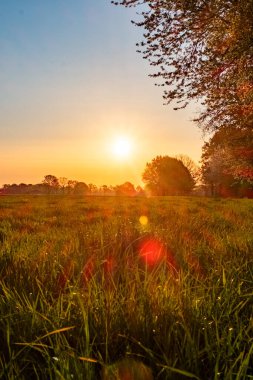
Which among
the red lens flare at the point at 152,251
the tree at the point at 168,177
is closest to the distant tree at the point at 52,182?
the tree at the point at 168,177

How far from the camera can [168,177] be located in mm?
101000

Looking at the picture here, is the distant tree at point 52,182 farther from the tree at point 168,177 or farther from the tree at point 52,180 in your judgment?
the tree at point 168,177

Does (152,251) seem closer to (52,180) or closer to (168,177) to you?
(168,177)

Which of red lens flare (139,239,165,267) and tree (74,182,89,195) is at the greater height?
tree (74,182,89,195)

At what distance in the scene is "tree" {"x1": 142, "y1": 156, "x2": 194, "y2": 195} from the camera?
99312 millimetres

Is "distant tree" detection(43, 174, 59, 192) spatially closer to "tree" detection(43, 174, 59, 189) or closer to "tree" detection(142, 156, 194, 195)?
"tree" detection(43, 174, 59, 189)

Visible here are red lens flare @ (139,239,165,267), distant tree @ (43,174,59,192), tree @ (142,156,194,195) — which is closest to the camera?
red lens flare @ (139,239,165,267)

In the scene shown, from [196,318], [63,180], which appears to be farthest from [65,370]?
[63,180]

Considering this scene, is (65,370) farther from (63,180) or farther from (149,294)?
(63,180)

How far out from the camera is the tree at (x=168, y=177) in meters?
99.3

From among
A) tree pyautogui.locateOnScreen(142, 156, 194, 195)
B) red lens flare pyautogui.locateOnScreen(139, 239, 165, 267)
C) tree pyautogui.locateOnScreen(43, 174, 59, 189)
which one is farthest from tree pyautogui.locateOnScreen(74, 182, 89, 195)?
red lens flare pyautogui.locateOnScreen(139, 239, 165, 267)

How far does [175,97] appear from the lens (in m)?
12.1

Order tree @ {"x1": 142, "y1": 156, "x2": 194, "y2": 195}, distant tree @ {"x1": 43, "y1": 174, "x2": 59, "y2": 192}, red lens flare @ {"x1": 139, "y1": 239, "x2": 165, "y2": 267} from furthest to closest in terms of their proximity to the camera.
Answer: distant tree @ {"x1": 43, "y1": 174, "x2": 59, "y2": 192}, tree @ {"x1": 142, "y1": 156, "x2": 194, "y2": 195}, red lens flare @ {"x1": 139, "y1": 239, "x2": 165, "y2": 267}

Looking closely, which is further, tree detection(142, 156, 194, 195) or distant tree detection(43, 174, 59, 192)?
distant tree detection(43, 174, 59, 192)
